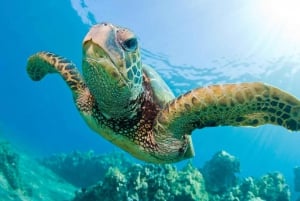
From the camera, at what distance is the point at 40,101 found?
10894 centimetres

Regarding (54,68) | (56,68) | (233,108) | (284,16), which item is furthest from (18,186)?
(284,16)

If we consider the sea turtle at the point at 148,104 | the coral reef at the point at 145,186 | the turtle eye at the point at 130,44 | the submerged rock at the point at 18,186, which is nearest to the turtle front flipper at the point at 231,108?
the sea turtle at the point at 148,104

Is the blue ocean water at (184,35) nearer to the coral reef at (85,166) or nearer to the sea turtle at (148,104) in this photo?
the coral reef at (85,166)

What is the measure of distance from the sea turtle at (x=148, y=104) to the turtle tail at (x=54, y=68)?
0.12 meters

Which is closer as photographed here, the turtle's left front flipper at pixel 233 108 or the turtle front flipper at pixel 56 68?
the turtle's left front flipper at pixel 233 108

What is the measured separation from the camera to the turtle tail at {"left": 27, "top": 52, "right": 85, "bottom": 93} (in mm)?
4752

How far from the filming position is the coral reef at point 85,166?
1853 cm

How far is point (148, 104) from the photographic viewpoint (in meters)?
4.05

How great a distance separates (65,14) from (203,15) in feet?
80.8

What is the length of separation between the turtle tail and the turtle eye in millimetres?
1726

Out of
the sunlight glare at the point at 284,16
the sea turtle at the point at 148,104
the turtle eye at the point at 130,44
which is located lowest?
the sea turtle at the point at 148,104

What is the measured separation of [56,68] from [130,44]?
2495 millimetres

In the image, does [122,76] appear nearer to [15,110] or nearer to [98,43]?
[98,43]

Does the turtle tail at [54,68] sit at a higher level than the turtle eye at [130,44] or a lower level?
higher
